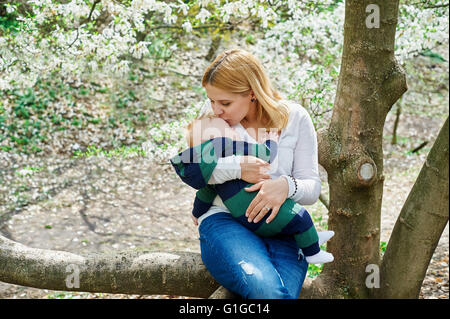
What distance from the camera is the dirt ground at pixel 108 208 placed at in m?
4.89

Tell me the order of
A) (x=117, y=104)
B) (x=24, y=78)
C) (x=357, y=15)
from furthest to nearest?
1. (x=117, y=104)
2. (x=24, y=78)
3. (x=357, y=15)

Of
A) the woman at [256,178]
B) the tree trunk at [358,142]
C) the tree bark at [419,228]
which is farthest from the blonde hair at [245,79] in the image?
the tree bark at [419,228]

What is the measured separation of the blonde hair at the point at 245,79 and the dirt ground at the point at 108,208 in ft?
8.28

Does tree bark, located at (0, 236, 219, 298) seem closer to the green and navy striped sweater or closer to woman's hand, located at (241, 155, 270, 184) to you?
the green and navy striped sweater

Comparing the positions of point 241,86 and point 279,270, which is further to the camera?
point 241,86

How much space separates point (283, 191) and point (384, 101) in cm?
87

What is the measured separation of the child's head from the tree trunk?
0.71m

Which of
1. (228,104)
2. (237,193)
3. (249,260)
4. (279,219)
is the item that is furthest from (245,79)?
(249,260)

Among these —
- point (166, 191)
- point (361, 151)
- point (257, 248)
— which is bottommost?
point (166, 191)

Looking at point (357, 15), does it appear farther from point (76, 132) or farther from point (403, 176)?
point (76, 132)

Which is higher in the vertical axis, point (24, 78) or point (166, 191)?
point (24, 78)

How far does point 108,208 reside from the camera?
6.10 m

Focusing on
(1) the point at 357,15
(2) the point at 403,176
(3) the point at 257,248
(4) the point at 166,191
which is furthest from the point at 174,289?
(2) the point at 403,176

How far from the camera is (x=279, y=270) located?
208 centimetres
